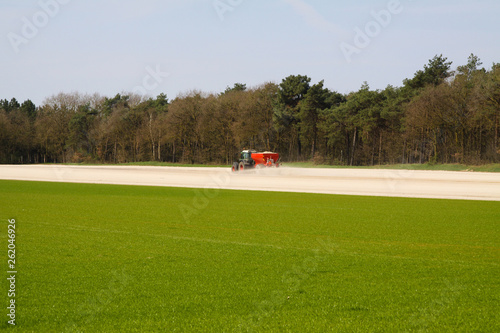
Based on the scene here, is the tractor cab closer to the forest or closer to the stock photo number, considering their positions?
the forest

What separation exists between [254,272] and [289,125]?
2586 inches

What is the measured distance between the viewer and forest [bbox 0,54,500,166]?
57.3 metres

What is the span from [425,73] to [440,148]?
1198cm

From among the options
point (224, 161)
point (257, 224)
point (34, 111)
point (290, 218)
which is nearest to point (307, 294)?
point (257, 224)

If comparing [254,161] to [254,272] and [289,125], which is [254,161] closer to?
[289,125]

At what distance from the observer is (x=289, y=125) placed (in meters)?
73.3

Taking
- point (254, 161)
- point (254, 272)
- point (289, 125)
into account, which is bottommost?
point (254, 272)

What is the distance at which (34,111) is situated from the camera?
116375 millimetres

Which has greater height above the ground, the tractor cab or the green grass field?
the tractor cab

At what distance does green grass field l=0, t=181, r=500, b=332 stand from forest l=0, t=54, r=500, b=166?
44.6 metres

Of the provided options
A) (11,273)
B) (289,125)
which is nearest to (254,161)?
(289,125)

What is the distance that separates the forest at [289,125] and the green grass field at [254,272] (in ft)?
146

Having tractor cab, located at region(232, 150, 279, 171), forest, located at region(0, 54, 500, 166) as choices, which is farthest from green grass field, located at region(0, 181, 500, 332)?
forest, located at region(0, 54, 500, 166)

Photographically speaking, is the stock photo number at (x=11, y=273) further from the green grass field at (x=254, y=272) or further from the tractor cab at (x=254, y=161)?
the tractor cab at (x=254, y=161)
